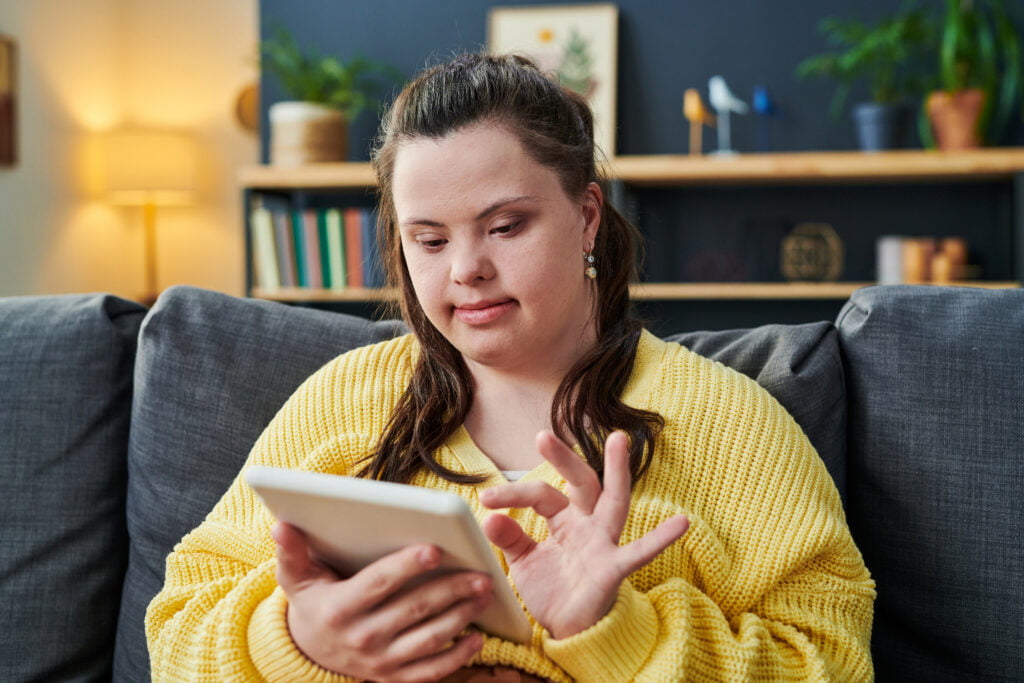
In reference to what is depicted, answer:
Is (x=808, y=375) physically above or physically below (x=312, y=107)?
below

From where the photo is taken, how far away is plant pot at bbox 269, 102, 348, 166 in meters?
3.79

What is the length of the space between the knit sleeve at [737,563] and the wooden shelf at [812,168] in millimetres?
2370

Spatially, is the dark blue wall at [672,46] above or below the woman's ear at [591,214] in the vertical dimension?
above

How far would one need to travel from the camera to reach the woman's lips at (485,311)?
1.17m

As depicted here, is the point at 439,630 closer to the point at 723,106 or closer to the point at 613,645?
the point at 613,645

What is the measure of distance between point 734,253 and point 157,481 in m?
2.78

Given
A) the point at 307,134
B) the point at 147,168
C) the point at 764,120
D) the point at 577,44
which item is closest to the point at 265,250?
the point at 307,134

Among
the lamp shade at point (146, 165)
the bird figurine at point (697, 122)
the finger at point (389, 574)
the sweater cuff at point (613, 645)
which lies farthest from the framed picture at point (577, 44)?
the finger at point (389, 574)

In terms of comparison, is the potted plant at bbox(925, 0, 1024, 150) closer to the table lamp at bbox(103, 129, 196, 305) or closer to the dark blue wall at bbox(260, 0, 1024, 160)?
the dark blue wall at bbox(260, 0, 1024, 160)

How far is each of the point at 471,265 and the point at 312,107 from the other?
2838 millimetres

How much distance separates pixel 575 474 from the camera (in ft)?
3.15

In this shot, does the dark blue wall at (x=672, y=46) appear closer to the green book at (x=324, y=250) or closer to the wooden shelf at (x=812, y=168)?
the wooden shelf at (x=812, y=168)

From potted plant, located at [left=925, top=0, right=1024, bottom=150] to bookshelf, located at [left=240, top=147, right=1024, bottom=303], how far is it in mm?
107

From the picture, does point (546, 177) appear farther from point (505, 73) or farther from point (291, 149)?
point (291, 149)
